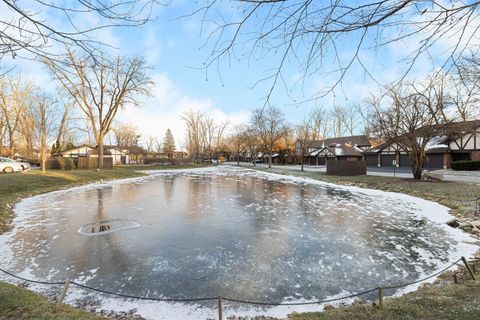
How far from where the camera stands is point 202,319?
11.2ft

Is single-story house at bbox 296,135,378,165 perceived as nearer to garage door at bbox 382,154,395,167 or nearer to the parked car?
garage door at bbox 382,154,395,167

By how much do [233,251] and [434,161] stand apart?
132ft

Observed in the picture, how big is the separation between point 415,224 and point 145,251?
8241mm

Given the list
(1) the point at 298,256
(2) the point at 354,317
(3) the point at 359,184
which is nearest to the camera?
(2) the point at 354,317

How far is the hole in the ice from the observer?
734cm

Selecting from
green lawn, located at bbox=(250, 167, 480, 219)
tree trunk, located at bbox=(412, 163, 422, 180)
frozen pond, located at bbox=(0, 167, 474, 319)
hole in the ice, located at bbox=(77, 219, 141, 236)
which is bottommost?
frozen pond, located at bbox=(0, 167, 474, 319)

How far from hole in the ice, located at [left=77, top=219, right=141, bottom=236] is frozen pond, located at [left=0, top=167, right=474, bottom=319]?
124mm

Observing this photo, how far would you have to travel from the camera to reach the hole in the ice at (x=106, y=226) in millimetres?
7336

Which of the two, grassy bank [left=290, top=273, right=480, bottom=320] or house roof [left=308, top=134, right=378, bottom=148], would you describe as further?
house roof [left=308, top=134, right=378, bottom=148]

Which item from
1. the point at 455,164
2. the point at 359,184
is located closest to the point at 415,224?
the point at 359,184

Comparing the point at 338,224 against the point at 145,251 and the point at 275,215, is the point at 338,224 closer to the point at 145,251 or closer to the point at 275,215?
the point at 275,215

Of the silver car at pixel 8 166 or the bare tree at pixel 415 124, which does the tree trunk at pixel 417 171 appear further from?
the silver car at pixel 8 166

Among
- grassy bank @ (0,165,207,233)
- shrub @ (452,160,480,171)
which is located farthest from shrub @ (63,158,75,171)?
shrub @ (452,160,480,171)

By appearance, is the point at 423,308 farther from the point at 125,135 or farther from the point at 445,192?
the point at 125,135
